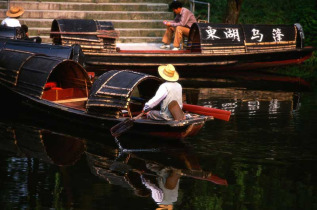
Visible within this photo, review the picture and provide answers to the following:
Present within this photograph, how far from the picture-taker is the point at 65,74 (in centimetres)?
1584

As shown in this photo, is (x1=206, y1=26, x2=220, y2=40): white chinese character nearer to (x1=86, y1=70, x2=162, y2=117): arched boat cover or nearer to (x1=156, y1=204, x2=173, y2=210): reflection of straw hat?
(x1=86, y1=70, x2=162, y2=117): arched boat cover

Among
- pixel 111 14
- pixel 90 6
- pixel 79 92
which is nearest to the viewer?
pixel 79 92

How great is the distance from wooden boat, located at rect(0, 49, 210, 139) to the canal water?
0.93 ft


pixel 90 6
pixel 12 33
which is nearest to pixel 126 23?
pixel 90 6

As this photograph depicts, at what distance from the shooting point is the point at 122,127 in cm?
1266

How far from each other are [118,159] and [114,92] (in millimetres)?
1544

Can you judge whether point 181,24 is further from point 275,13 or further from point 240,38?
point 275,13

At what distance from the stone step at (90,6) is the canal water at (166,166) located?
313 inches

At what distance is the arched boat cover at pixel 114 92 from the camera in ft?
42.1

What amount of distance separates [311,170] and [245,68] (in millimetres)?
10332

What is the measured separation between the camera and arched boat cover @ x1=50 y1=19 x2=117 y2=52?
18891 mm

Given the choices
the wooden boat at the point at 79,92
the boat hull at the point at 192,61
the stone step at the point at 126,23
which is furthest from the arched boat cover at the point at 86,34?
the wooden boat at the point at 79,92

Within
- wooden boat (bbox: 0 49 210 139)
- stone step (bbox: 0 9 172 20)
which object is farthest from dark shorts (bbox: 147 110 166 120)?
stone step (bbox: 0 9 172 20)

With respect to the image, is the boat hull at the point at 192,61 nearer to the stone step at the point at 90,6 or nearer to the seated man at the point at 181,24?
the seated man at the point at 181,24
